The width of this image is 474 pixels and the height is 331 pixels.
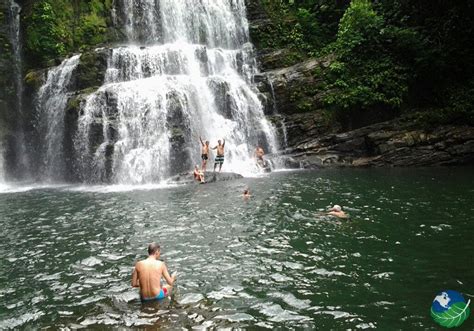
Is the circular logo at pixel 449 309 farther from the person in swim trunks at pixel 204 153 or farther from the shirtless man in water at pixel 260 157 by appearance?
the shirtless man in water at pixel 260 157

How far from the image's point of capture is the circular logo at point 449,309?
216 inches

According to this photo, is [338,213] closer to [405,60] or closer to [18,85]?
[405,60]

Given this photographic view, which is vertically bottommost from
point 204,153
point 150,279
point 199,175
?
point 150,279

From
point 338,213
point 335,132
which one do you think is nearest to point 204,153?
point 335,132

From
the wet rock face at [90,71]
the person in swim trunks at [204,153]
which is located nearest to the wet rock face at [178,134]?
Result: the person in swim trunks at [204,153]

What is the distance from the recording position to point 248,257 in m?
9.19

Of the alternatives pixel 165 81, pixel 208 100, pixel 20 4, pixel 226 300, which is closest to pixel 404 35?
pixel 208 100

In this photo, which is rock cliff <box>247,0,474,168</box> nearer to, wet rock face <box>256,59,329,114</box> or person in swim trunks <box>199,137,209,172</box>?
wet rock face <box>256,59,329,114</box>

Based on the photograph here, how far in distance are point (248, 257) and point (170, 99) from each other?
56.8ft

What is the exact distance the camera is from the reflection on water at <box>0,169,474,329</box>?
21.7ft

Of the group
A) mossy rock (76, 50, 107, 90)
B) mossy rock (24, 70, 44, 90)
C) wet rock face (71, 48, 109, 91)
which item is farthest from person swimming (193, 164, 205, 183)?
mossy rock (24, 70, 44, 90)

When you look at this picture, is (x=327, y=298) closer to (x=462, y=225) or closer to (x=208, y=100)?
(x=462, y=225)

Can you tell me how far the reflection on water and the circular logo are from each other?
252 mm

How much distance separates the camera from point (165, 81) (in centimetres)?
2572
